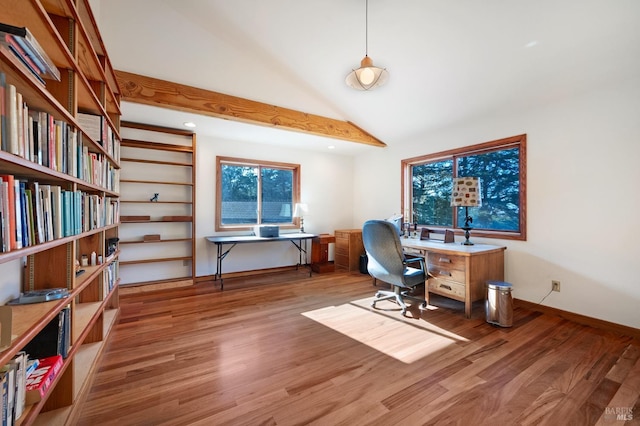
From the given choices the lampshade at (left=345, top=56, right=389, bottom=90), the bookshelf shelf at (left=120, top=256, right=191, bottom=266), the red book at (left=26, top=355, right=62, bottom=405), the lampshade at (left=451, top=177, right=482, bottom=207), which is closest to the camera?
the red book at (left=26, top=355, right=62, bottom=405)

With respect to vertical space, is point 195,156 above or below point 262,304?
above

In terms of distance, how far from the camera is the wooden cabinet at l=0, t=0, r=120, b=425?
3.33 ft

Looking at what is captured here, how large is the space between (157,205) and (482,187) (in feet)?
15.3

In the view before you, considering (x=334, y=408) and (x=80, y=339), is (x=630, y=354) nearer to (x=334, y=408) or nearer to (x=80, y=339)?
(x=334, y=408)

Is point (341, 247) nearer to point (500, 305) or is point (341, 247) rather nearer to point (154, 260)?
point (500, 305)

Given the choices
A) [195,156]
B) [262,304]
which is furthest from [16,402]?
[195,156]

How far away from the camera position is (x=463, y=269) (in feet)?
9.29

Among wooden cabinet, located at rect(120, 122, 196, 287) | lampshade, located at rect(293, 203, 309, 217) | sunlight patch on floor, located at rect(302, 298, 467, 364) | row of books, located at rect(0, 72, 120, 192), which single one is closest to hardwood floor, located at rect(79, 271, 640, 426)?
sunlight patch on floor, located at rect(302, 298, 467, 364)

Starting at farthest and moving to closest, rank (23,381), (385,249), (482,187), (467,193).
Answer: (482,187) < (467,193) < (385,249) < (23,381)

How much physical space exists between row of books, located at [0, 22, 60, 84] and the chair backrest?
2.51 m

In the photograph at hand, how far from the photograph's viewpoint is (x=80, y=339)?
1.55 meters

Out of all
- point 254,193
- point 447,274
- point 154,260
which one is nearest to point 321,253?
point 254,193

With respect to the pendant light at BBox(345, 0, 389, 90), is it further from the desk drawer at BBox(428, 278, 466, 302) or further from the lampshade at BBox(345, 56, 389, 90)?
the desk drawer at BBox(428, 278, 466, 302)

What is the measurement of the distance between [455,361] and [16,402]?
7.98 ft
